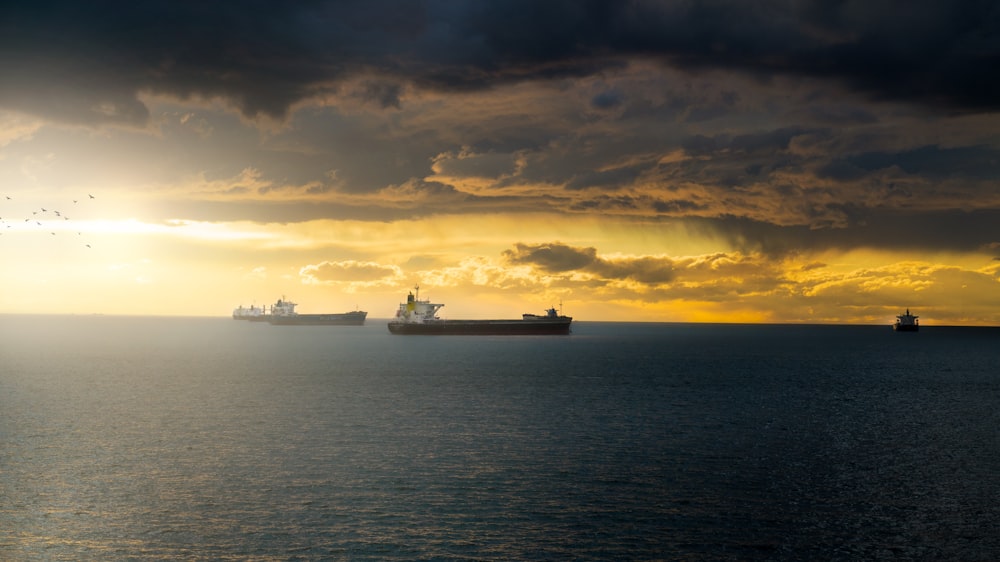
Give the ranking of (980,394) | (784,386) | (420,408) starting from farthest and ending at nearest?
(784,386) < (980,394) < (420,408)

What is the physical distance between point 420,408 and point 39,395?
4860 centimetres

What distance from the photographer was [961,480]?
4806 cm

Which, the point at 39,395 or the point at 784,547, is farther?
the point at 39,395

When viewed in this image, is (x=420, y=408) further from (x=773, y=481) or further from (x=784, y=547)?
(x=784, y=547)

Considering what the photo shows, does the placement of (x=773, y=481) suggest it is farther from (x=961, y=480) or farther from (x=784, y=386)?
(x=784, y=386)

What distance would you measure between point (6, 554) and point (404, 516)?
694 inches

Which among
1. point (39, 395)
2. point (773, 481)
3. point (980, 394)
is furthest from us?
point (980, 394)

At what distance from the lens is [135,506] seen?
41094mm

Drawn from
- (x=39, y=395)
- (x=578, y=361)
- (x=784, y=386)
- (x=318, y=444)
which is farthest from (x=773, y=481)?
(x=578, y=361)

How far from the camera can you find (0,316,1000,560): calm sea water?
117 feet

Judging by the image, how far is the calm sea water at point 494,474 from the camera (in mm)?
35688

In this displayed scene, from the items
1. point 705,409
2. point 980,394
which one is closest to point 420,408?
point 705,409

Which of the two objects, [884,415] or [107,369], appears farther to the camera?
[107,369]

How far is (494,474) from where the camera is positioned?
4797 cm
